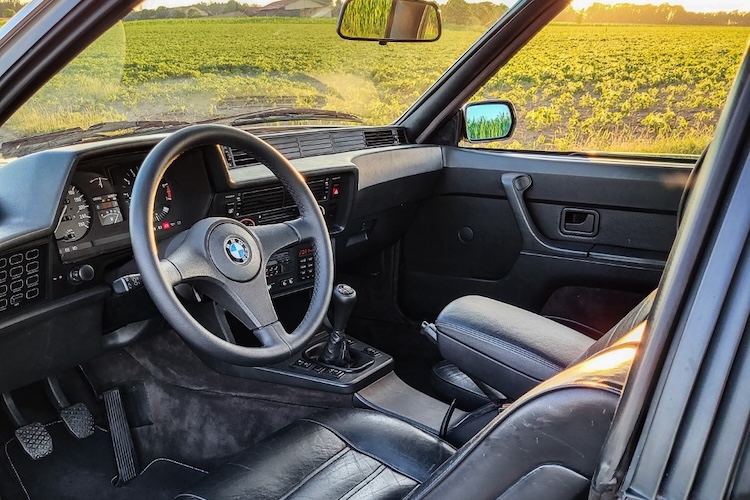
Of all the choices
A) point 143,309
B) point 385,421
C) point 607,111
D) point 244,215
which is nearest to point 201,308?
point 143,309

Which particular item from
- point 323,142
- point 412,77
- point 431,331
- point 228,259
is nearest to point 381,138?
point 323,142

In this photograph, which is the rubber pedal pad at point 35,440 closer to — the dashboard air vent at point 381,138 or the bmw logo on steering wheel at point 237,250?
the bmw logo on steering wheel at point 237,250

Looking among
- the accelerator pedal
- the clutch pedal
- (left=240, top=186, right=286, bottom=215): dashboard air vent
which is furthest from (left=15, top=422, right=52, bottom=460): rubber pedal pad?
(left=240, top=186, right=286, bottom=215): dashboard air vent

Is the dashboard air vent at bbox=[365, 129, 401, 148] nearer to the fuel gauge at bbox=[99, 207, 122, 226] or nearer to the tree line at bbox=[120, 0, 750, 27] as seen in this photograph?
the tree line at bbox=[120, 0, 750, 27]

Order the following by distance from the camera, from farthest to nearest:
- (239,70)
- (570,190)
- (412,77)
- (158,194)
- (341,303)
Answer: (412,77), (570,190), (239,70), (341,303), (158,194)

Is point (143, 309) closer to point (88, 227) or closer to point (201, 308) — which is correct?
Result: point (201, 308)

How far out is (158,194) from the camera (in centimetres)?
205

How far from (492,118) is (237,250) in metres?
1.59

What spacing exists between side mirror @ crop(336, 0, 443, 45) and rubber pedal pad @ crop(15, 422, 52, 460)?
5.31ft

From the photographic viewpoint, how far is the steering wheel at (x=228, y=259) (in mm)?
1537

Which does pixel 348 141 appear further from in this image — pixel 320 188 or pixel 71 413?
pixel 71 413

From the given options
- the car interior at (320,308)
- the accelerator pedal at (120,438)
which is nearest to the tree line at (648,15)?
the car interior at (320,308)

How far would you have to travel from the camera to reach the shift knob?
2.42 metres

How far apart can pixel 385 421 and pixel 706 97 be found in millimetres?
1994
